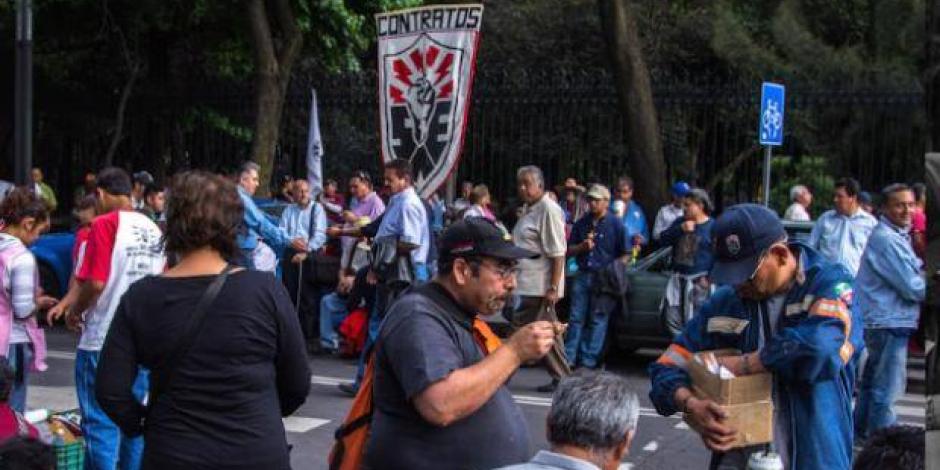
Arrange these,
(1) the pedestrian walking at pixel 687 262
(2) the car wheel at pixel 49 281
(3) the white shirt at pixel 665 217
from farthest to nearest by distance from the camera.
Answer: (3) the white shirt at pixel 665 217 < (2) the car wheel at pixel 49 281 < (1) the pedestrian walking at pixel 687 262

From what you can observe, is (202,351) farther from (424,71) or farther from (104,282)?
(424,71)

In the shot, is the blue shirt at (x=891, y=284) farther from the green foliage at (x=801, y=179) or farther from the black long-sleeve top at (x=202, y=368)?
the green foliage at (x=801, y=179)

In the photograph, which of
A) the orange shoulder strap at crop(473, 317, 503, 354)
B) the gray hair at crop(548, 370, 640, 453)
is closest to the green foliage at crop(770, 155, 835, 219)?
the orange shoulder strap at crop(473, 317, 503, 354)

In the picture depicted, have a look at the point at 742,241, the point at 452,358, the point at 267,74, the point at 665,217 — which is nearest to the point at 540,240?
the point at 665,217

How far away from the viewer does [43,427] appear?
6023 millimetres

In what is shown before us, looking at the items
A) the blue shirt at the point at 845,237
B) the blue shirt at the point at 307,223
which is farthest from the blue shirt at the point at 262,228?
the blue shirt at the point at 845,237

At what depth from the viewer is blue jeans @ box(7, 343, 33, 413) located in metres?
6.75

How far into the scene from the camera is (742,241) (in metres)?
3.82

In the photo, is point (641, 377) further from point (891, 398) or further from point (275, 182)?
point (275, 182)

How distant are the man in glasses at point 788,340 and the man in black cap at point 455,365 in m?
0.58

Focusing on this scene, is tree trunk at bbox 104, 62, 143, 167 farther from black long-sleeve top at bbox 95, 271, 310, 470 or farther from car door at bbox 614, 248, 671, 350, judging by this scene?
black long-sleeve top at bbox 95, 271, 310, 470

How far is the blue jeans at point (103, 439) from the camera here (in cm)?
605

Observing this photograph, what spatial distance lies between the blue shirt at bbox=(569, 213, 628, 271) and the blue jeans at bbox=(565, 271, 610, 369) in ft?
0.41

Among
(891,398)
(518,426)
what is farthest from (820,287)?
(891,398)
